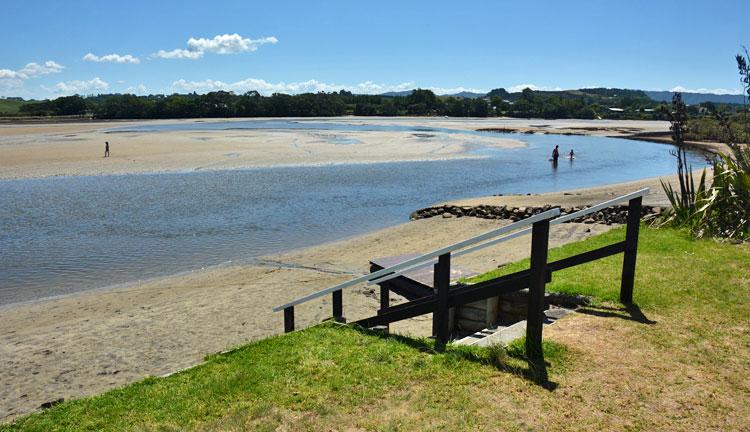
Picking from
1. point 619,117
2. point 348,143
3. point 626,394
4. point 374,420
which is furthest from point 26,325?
point 619,117

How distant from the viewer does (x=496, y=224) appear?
2145cm

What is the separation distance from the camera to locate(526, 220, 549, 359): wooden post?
5121 mm

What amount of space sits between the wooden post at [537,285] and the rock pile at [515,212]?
14658 millimetres

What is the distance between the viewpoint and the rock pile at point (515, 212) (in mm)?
19328

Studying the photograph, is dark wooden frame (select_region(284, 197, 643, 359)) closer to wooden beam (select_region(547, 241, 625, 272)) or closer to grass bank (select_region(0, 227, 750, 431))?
wooden beam (select_region(547, 241, 625, 272))

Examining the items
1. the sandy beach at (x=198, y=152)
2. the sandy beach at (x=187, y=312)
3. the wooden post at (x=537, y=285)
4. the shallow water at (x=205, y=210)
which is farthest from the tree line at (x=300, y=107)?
the wooden post at (x=537, y=285)

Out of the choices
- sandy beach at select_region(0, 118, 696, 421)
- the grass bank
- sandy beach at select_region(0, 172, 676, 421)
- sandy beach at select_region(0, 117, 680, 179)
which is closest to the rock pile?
sandy beach at select_region(0, 118, 696, 421)

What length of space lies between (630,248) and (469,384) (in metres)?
3.18

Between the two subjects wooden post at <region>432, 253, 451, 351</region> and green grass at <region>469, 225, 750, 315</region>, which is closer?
wooden post at <region>432, 253, 451, 351</region>

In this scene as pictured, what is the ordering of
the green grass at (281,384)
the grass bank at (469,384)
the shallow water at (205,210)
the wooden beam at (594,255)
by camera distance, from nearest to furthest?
the grass bank at (469,384) → the green grass at (281,384) → the wooden beam at (594,255) → the shallow water at (205,210)

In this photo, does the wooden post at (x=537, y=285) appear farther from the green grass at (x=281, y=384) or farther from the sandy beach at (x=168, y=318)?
the sandy beach at (x=168, y=318)

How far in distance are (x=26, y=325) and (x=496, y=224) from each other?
15203mm

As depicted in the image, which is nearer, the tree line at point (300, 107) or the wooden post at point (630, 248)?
the wooden post at point (630, 248)

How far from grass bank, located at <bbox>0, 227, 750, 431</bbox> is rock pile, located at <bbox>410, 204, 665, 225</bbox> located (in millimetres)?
12845
